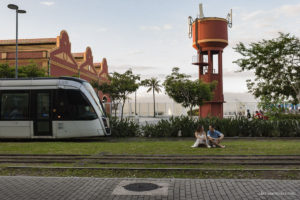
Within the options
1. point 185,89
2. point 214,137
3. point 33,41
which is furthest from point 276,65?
point 33,41

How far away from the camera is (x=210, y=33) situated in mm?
41125

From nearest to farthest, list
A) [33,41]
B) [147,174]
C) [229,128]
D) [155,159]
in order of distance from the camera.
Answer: [147,174], [155,159], [229,128], [33,41]

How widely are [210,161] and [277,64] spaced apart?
23809 mm

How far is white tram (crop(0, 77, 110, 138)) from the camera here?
52.2 feet

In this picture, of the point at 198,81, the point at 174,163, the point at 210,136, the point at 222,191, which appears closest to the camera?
the point at 222,191

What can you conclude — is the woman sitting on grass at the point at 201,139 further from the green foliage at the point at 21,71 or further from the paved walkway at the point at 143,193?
the green foliage at the point at 21,71

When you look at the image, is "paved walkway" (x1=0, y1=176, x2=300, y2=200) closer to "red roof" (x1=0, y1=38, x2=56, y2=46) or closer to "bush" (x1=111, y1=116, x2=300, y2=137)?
"bush" (x1=111, y1=116, x2=300, y2=137)

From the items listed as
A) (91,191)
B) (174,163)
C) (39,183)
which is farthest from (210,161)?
(39,183)

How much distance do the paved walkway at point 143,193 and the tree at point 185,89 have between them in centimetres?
2785

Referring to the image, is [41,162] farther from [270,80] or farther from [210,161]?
[270,80]

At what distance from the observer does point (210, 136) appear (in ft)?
43.0

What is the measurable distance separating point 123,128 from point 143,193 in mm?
13133

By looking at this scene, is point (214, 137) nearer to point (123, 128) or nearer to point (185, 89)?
point (123, 128)

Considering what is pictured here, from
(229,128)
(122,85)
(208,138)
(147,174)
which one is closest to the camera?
(147,174)
